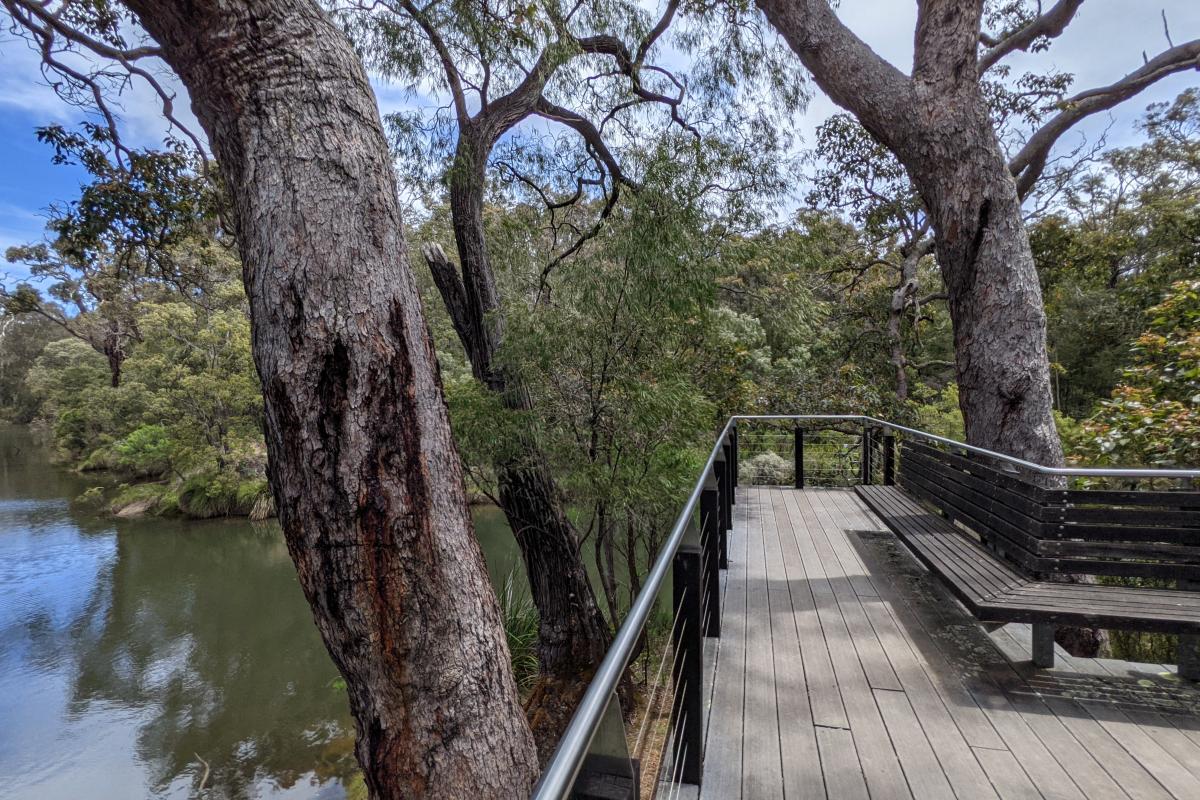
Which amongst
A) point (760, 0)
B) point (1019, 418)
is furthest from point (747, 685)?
point (760, 0)

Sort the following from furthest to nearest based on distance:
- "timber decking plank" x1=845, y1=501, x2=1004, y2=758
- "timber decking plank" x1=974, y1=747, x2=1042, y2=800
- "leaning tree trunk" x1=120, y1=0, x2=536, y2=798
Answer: "leaning tree trunk" x1=120, y1=0, x2=536, y2=798, "timber decking plank" x1=845, y1=501, x2=1004, y2=758, "timber decking plank" x1=974, y1=747, x2=1042, y2=800

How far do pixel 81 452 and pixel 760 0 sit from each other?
33867 millimetres

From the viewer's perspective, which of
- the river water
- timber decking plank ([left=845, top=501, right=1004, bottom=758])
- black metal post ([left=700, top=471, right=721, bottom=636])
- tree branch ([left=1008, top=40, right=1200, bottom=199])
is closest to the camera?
timber decking plank ([left=845, top=501, right=1004, bottom=758])

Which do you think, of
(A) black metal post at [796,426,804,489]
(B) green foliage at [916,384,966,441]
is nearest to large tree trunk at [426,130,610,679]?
(A) black metal post at [796,426,804,489]

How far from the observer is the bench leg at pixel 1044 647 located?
257 cm

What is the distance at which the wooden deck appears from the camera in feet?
6.08

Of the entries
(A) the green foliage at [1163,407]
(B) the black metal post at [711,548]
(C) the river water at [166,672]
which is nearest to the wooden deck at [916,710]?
(B) the black metal post at [711,548]

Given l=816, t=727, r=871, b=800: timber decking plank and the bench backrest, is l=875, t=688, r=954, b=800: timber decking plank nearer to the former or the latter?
l=816, t=727, r=871, b=800: timber decking plank

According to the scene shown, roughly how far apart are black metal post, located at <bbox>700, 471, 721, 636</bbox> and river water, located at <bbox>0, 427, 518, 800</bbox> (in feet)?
18.7

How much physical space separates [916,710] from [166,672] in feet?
34.4

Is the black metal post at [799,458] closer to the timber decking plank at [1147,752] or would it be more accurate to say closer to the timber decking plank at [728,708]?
the timber decking plank at [728,708]

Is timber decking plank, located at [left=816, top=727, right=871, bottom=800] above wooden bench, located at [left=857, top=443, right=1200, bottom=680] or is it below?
below

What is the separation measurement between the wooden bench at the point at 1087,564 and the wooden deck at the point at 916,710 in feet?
0.91

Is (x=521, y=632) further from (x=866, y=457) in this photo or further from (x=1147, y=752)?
(x=1147, y=752)
